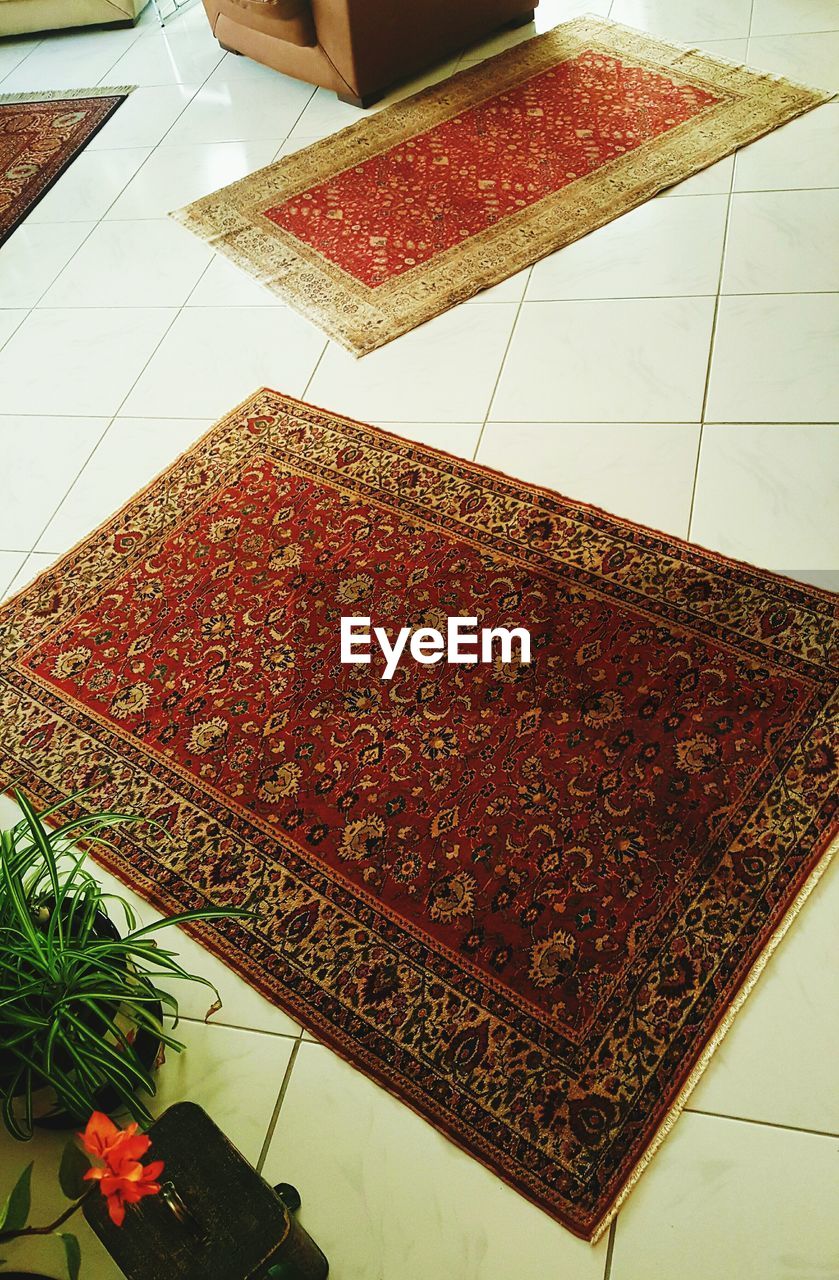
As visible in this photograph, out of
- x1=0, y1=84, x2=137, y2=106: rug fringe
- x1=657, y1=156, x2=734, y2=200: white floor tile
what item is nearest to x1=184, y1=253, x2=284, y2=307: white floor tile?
x1=657, y1=156, x2=734, y2=200: white floor tile

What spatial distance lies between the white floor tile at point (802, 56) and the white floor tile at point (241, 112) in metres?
1.56

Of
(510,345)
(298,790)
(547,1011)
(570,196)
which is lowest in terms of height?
(547,1011)

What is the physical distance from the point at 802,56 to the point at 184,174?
2060 millimetres

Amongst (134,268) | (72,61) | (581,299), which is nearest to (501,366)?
(581,299)

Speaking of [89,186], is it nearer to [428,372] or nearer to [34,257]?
[34,257]

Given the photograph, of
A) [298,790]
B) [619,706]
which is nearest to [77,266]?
[298,790]

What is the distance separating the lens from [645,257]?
2.55 m

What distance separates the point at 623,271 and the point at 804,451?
820 mm

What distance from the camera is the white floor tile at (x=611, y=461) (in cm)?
198

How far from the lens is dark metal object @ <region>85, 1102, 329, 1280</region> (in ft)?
3.37

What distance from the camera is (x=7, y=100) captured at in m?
4.03

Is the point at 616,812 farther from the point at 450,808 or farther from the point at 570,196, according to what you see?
the point at 570,196

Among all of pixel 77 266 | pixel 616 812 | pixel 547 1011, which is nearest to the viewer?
pixel 547 1011

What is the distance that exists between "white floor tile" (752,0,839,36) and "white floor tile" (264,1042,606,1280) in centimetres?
354
